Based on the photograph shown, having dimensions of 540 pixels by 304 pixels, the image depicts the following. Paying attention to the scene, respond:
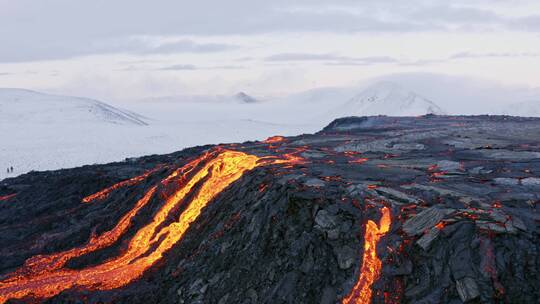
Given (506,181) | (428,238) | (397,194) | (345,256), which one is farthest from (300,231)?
(506,181)

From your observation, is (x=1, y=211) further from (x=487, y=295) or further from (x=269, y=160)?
(x=487, y=295)

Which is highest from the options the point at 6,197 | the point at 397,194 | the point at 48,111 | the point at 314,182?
the point at 48,111

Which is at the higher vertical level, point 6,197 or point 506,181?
point 506,181

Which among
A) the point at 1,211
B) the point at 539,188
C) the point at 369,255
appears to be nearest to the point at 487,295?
the point at 369,255

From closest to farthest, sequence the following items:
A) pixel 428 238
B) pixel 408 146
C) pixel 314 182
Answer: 1. pixel 428 238
2. pixel 314 182
3. pixel 408 146

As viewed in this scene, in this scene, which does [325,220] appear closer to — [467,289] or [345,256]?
[345,256]

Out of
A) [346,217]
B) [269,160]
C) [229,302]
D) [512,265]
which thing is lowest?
[229,302]
